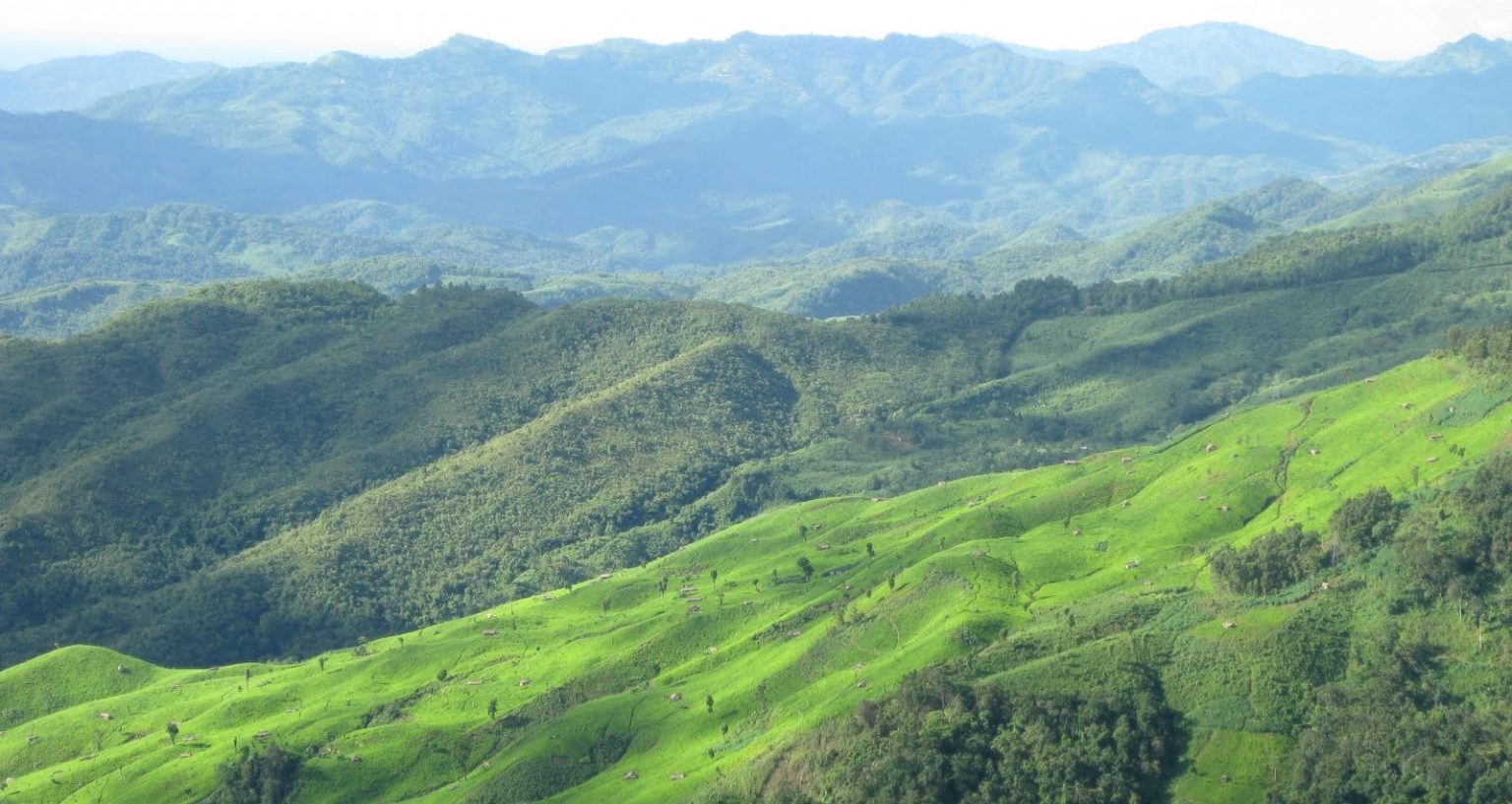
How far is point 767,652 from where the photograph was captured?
133 meters

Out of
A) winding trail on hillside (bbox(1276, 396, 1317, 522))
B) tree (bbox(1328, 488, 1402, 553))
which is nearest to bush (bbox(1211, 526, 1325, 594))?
tree (bbox(1328, 488, 1402, 553))

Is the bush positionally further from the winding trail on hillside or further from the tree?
the winding trail on hillside

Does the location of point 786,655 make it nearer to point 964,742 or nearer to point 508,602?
point 964,742

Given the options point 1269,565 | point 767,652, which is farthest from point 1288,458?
point 767,652

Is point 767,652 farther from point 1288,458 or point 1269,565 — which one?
point 1288,458

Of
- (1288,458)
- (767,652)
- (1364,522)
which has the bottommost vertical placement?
(767,652)

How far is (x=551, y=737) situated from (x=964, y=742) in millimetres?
34604

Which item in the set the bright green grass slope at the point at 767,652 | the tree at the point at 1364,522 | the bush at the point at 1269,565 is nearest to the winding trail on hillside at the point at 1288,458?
the bright green grass slope at the point at 767,652

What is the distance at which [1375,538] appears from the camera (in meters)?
114

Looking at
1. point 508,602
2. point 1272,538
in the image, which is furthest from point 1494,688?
point 508,602

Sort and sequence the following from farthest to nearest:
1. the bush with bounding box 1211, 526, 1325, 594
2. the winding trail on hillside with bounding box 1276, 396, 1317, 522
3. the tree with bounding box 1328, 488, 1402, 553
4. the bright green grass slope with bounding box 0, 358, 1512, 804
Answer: the winding trail on hillside with bounding box 1276, 396, 1317, 522
the tree with bounding box 1328, 488, 1402, 553
the bright green grass slope with bounding box 0, 358, 1512, 804
the bush with bounding box 1211, 526, 1325, 594

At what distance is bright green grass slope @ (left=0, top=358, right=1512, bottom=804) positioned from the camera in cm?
11362

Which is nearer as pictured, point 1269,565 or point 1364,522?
point 1269,565

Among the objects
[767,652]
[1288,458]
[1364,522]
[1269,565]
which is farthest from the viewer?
[1288,458]
